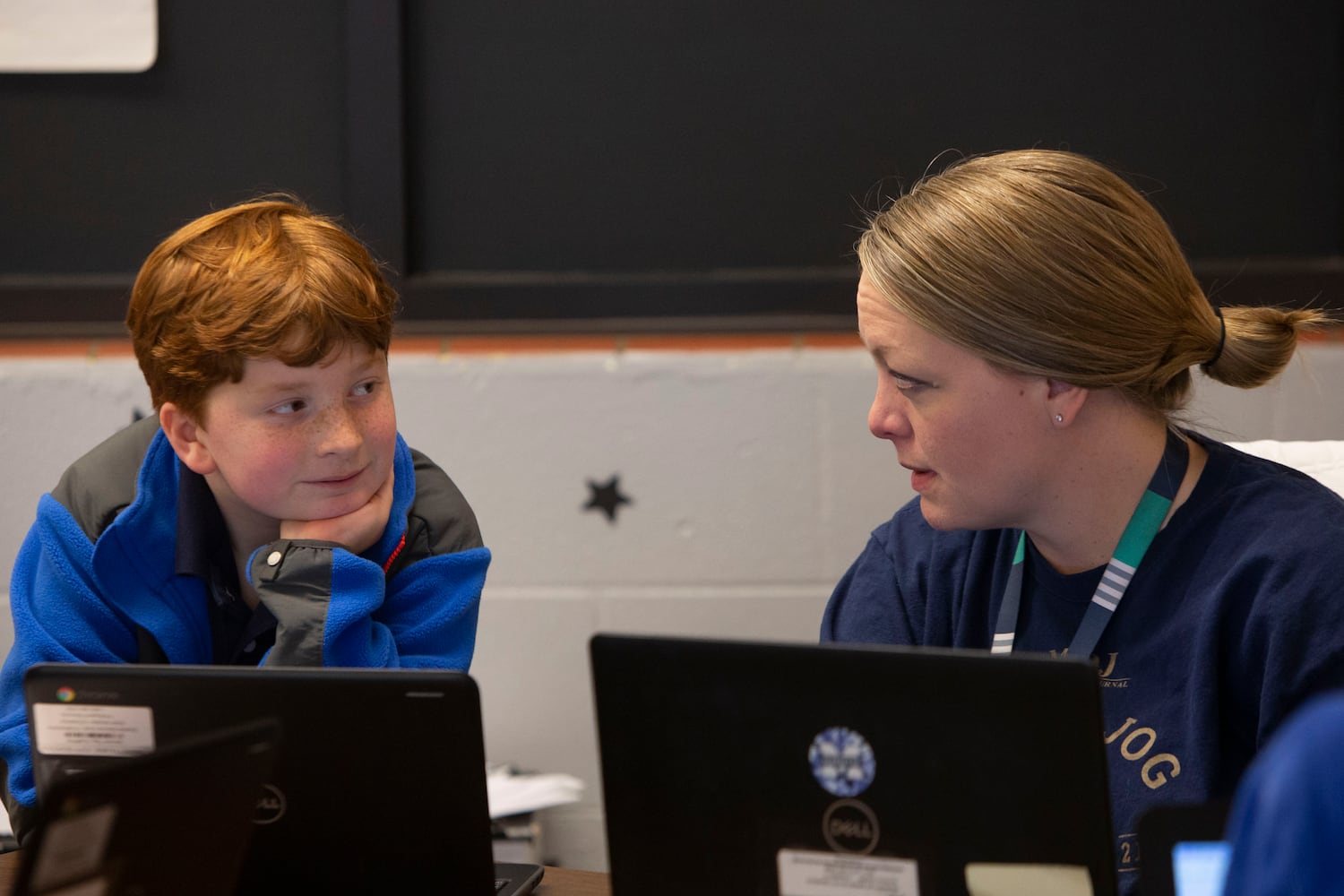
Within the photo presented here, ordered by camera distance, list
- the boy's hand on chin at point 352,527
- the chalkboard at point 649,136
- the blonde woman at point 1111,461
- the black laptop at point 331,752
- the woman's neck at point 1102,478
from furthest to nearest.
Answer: the chalkboard at point 649,136, the boy's hand on chin at point 352,527, the woman's neck at point 1102,478, the blonde woman at point 1111,461, the black laptop at point 331,752

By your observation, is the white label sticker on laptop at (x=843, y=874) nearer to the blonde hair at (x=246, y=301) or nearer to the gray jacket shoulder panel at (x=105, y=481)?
the blonde hair at (x=246, y=301)

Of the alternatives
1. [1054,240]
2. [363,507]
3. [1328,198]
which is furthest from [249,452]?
[1328,198]

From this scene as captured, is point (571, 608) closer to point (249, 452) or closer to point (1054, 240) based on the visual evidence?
point (249, 452)

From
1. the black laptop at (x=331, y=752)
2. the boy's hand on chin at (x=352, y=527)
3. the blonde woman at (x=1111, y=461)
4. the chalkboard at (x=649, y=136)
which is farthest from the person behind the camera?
the chalkboard at (x=649, y=136)

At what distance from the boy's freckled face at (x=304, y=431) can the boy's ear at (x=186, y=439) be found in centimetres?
1

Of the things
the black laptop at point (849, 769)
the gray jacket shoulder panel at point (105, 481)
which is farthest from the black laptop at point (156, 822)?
the gray jacket shoulder panel at point (105, 481)

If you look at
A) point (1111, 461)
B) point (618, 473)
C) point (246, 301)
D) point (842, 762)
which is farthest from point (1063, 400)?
point (618, 473)

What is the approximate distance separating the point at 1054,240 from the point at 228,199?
1631mm

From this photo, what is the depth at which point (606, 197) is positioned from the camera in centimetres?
246

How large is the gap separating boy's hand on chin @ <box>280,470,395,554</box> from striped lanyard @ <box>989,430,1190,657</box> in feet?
2.19

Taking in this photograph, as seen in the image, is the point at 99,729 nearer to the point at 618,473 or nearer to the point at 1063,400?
the point at 1063,400

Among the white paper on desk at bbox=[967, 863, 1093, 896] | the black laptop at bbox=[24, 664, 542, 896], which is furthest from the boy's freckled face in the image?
the white paper on desk at bbox=[967, 863, 1093, 896]

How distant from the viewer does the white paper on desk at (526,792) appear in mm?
2219

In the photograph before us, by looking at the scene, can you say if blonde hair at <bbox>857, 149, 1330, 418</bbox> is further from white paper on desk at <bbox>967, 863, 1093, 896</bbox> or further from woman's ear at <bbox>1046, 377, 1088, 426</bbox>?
white paper on desk at <bbox>967, 863, 1093, 896</bbox>
